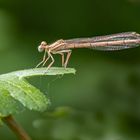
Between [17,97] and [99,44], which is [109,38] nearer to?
[99,44]

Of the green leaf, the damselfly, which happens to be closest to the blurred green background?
the damselfly

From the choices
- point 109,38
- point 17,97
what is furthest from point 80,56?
point 17,97

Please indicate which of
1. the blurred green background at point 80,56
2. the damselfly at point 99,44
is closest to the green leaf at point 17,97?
the blurred green background at point 80,56

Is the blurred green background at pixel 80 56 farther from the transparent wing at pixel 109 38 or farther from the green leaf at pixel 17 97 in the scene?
the green leaf at pixel 17 97

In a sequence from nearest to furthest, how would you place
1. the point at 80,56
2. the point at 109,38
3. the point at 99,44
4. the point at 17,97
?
the point at 17,97 → the point at 99,44 → the point at 109,38 → the point at 80,56

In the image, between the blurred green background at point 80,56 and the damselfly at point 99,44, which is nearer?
the blurred green background at point 80,56

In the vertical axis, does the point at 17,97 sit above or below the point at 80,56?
below

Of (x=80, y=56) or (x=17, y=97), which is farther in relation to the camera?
(x=80, y=56)

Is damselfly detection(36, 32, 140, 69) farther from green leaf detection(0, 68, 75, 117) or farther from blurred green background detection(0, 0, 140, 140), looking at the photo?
green leaf detection(0, 68, 75, 117)

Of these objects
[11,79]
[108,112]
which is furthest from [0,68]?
[11,79]
